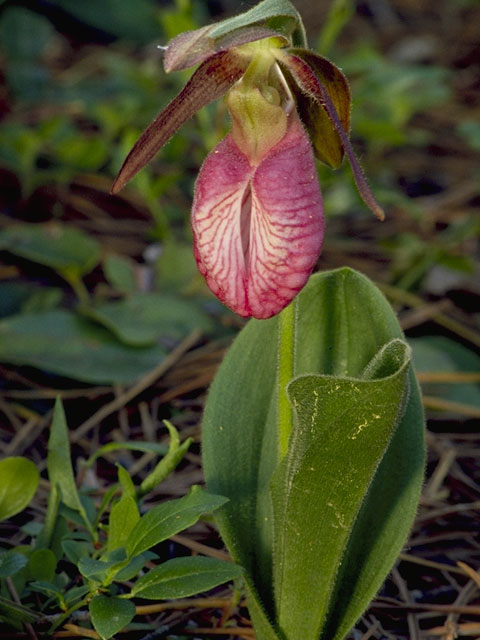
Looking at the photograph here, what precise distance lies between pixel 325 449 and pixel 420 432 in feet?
0.74

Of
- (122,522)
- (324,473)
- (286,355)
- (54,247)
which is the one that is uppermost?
(286,355)

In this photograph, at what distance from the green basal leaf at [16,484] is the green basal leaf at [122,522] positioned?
7.6 inches

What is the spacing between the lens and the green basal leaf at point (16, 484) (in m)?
1.34

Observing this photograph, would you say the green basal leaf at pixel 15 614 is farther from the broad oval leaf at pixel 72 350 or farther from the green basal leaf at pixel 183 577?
the broad oval leaf at pixel 72 350

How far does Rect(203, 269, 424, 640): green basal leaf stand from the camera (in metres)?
1.04

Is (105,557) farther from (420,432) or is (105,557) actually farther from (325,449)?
(420,432)

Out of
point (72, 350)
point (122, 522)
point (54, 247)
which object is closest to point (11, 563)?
point (122, 522)

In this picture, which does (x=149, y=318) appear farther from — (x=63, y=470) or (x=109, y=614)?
(x=109, y=614)

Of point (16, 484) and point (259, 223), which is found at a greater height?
point (259, 223)

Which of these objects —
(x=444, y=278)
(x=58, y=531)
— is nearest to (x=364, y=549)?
(x=58, y=531)

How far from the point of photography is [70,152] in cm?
299

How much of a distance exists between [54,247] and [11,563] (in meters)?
1.43

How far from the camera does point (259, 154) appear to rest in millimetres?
1068

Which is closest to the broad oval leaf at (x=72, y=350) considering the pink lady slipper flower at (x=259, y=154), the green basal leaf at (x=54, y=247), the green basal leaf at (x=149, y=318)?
the green basal leaf at (x=149, y=318)
